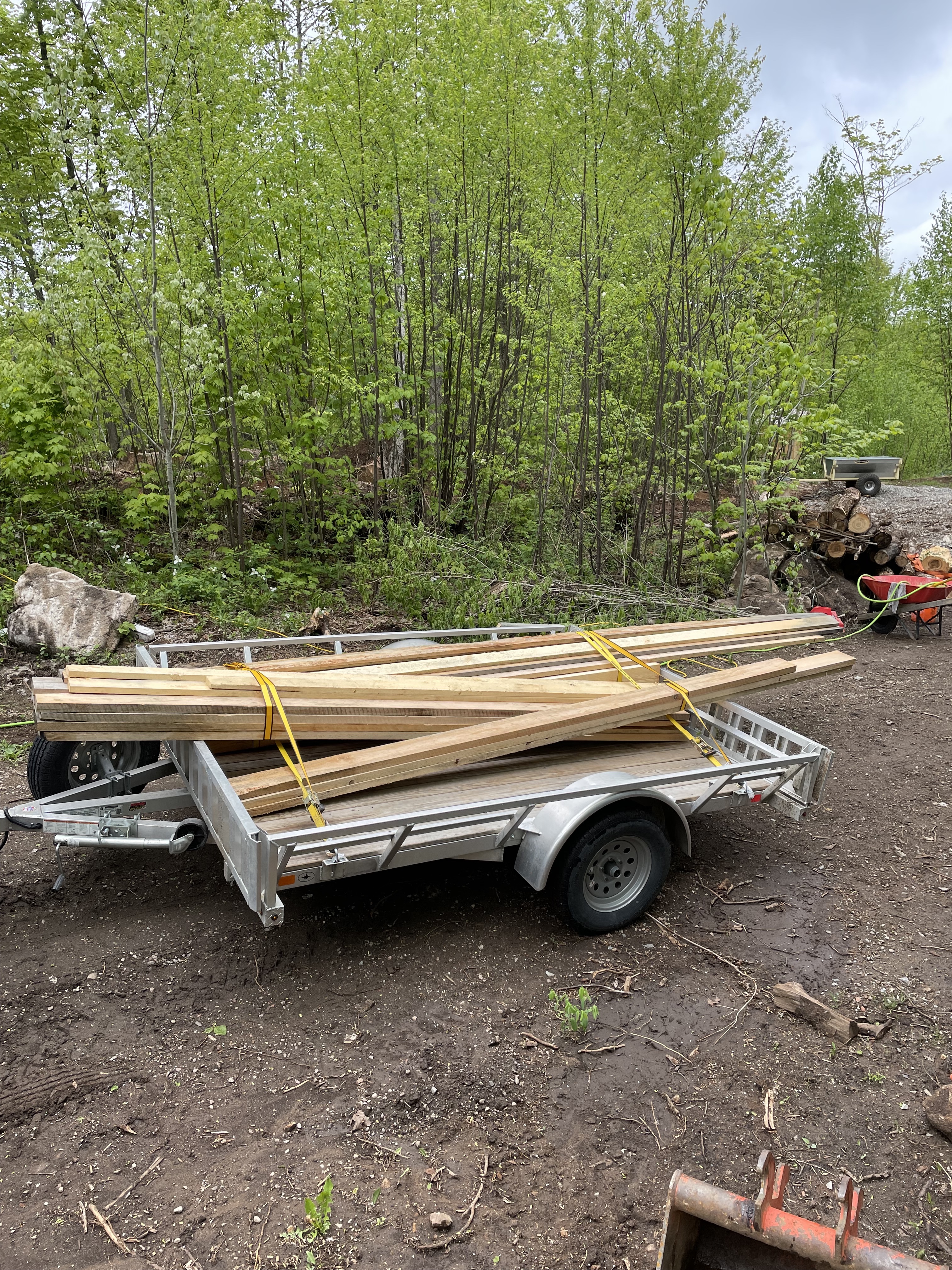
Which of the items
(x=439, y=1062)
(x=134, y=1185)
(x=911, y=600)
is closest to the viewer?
(x=134, y=1185)

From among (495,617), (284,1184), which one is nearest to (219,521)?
(495,617)

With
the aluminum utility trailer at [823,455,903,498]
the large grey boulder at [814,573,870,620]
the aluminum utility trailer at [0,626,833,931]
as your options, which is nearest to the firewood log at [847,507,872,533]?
the large grey boulder at [814,573,870,620]

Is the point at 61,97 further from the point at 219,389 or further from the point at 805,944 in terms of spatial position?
the point at 805,944

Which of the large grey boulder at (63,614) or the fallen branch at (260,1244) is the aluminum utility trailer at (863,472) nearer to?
the large grey boulder at (63,614)

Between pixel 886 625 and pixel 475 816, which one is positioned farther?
pixel 886 625

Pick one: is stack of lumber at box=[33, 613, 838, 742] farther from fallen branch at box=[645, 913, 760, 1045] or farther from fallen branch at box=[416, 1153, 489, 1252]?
fallen branch at box=[416, 1153, 489, 1252]

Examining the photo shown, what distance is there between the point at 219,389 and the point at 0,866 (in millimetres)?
5991

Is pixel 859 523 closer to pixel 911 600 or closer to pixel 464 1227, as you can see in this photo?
pixel 911 600

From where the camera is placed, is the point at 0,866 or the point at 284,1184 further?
the point at 0,866

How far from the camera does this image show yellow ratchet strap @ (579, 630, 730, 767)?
4301 mm

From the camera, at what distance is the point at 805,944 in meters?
3.67

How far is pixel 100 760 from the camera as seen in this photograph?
4.05m

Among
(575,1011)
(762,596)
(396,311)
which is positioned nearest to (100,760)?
(575,1011)

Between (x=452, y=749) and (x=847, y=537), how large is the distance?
317 inches
